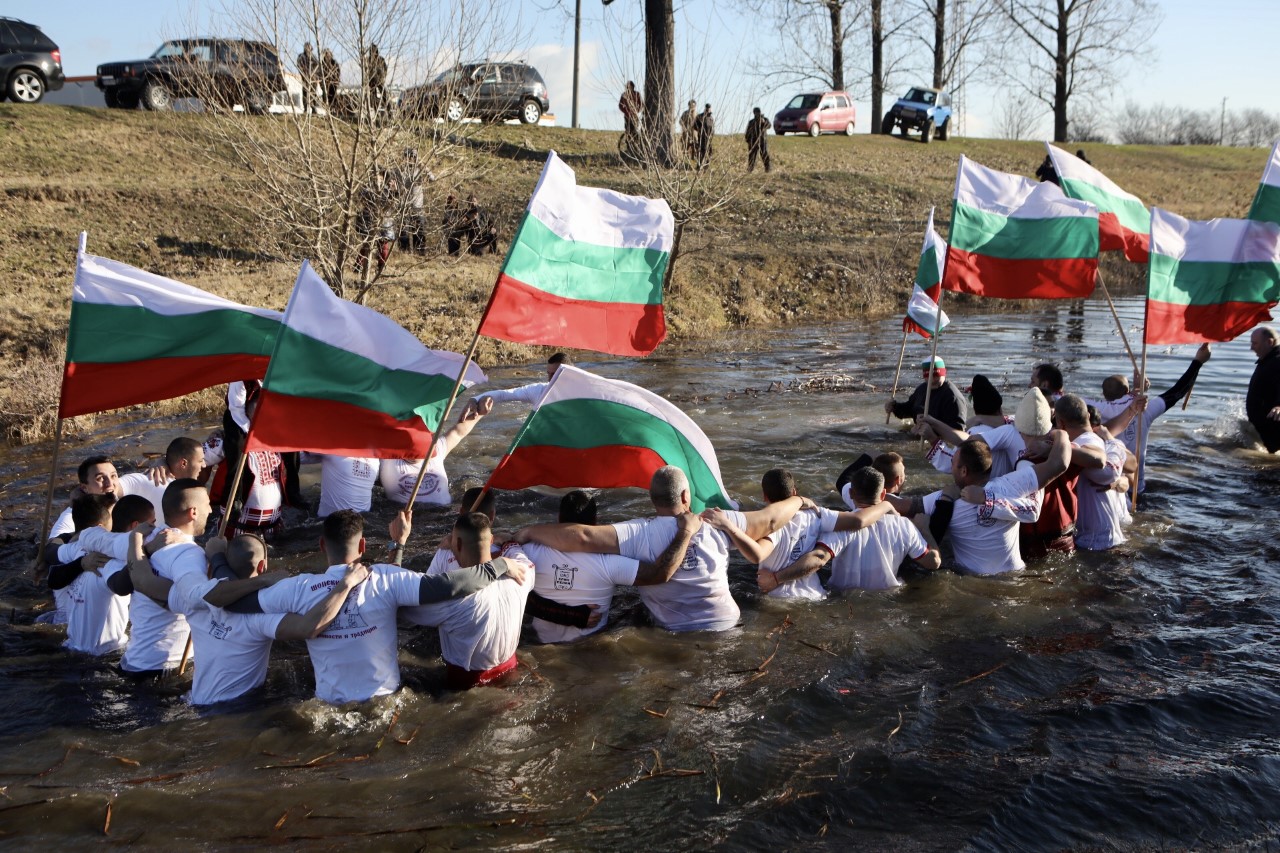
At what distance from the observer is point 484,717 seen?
262 inches

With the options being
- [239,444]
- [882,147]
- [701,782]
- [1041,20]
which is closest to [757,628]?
[701,782]

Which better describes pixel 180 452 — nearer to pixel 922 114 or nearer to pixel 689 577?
pixel 689 577

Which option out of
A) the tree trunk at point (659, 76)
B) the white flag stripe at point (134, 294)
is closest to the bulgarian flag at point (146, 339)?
the white flag stripe at point (134, 294)

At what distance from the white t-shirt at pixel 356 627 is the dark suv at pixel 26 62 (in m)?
28.0

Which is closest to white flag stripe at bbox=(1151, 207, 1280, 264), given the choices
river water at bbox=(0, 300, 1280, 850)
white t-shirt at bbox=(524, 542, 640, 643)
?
river water at bbox=(0, 300, 1280, 850)

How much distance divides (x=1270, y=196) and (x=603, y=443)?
7556mm

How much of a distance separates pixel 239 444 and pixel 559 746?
14.8 feet

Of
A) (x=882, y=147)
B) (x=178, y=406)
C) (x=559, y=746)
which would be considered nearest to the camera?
(x=559, y=746)

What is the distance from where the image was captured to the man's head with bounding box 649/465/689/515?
712cm

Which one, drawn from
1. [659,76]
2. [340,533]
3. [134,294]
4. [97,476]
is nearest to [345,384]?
[340,533]

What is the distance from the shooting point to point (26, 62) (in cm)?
2855

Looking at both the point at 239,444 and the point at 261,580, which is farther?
the point at 239,444

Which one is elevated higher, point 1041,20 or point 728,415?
point 1041,20

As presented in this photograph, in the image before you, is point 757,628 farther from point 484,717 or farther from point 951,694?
point 484,717
